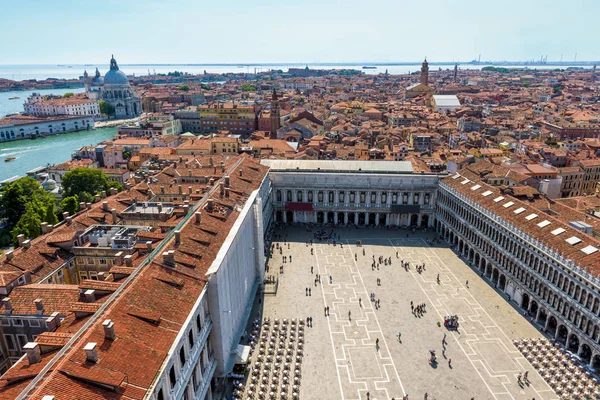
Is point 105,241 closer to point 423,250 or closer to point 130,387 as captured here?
point 130,387

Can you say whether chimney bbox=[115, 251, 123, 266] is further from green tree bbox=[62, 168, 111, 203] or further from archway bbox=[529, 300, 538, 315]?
archway bbox=[529, 300, 538, 315]

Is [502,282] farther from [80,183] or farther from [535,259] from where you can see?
[80,183]

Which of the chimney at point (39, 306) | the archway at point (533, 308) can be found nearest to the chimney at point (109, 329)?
the chimney at point (39, 306)

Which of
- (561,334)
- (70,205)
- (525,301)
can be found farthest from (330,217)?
(70,205)

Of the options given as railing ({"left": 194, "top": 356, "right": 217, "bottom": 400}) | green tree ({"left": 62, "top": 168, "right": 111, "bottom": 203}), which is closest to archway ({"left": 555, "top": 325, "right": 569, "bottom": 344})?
railing ({"left": 194, "top": 356, "right": 217, "bottom": 400})

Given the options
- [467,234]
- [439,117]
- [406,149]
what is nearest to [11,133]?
[406,149]
